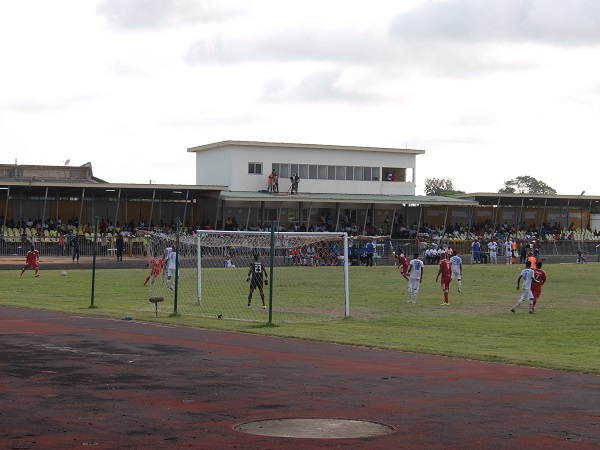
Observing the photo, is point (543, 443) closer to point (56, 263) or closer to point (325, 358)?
point (325, 358)

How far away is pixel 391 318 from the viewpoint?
31.0 meters

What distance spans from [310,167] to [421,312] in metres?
51.9

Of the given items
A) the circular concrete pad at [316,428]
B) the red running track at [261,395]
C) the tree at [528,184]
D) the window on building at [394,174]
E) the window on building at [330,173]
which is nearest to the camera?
the red running track at [261,395]

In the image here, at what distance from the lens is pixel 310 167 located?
84.8 meters

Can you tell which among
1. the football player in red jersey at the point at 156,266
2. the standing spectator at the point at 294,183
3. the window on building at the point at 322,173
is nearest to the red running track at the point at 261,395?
the football player in red jersey at the point at 156,266

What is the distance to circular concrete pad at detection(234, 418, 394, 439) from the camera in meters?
11.7

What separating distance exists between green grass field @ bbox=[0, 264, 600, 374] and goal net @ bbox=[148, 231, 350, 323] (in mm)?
303

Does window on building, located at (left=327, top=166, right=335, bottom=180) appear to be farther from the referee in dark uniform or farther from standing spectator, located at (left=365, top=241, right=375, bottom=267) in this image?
the referee in dark uniform

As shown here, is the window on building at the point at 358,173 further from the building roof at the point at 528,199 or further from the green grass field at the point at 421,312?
the green grass field at the point at 421,312

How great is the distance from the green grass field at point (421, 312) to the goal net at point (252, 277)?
303 millimetres

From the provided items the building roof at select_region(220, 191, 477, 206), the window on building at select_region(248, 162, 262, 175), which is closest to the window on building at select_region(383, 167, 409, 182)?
the building roof at select_region(220, 191, 477, 206)

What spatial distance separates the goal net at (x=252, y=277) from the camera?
32.2 meters

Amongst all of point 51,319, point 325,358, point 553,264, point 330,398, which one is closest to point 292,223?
point 553,264

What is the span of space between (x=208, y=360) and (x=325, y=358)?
7.61 ft
